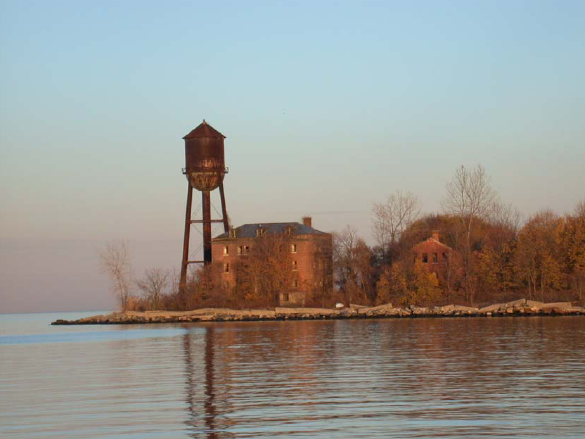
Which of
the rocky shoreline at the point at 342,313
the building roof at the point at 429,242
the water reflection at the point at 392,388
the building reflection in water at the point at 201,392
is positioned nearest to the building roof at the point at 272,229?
the rocky shoreline at the point at 342,313

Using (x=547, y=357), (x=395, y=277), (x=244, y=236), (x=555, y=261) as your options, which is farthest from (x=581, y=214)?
(x=547, y=357)

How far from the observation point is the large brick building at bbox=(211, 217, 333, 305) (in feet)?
293

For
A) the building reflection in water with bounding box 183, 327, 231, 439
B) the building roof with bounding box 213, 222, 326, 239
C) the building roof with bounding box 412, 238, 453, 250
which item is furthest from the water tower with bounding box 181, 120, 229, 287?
the building reflection in water with bounding box 183, 327, 231, 439

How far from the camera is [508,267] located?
8019 cm

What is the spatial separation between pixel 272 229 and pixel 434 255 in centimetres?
1660

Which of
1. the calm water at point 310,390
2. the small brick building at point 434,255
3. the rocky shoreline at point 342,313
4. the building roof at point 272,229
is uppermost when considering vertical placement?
the building roof at point 272,229

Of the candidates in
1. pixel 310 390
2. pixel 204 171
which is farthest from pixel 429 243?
pixel 310 390

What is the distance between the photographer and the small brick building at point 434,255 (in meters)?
84.7

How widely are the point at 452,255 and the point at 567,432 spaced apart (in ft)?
220

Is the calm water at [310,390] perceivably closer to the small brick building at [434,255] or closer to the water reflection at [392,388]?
the water reflection at [392,388]

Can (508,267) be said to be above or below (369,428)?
above

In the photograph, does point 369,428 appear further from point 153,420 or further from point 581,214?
Answer: point 581,214

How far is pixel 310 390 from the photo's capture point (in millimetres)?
25188

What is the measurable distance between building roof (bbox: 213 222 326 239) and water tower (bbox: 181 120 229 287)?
9.23ft
